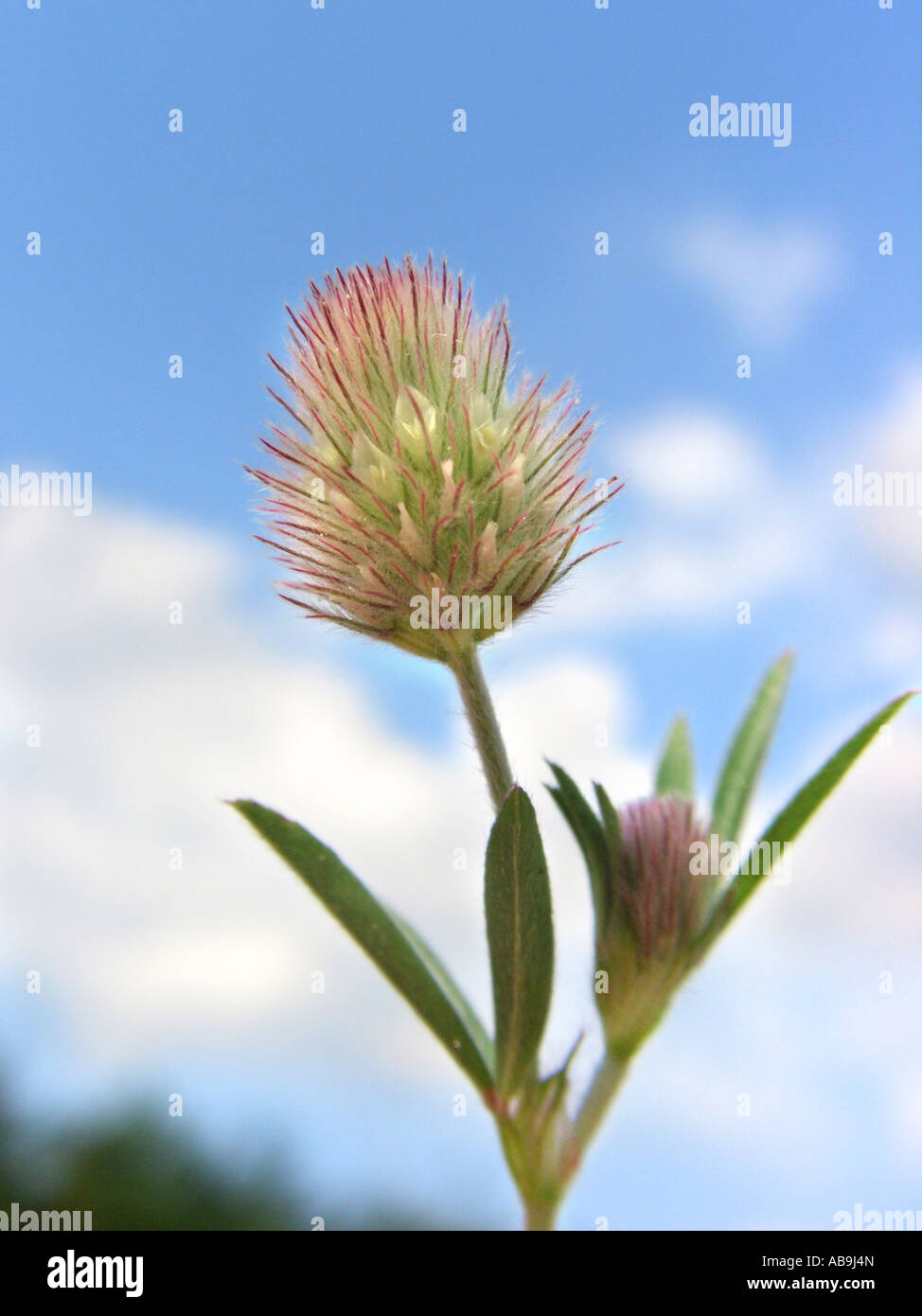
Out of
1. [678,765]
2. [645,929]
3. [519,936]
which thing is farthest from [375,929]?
[678,765]

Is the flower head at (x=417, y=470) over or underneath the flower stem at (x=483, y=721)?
over

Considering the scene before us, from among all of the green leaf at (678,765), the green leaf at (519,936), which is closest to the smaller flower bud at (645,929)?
the green leaf at (519,936)

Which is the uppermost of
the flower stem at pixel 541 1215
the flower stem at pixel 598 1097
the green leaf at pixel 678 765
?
the green leaf at pixel 678 765

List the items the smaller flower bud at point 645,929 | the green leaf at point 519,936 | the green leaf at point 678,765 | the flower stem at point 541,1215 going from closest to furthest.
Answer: the green leaf at point 519,936
the flower stem at point 541,1215
the smaller flower bud at point 645,929
the green leaf at point 678,765

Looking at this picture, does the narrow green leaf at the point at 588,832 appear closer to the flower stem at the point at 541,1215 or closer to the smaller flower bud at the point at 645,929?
the smaller flower bud at the point at 645,929
